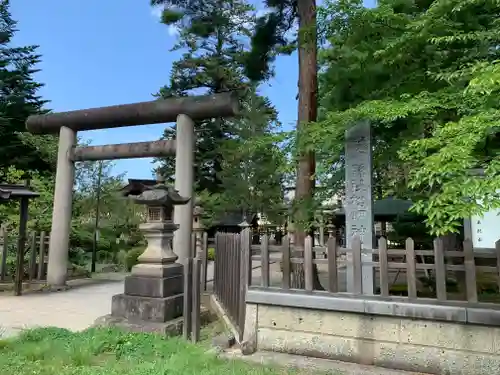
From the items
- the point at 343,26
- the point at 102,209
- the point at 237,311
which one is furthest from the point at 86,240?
the point at 343,26

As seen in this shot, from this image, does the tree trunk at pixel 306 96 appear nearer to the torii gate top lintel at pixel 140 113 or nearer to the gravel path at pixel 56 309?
the torii gate top lintel at pixel 140 113

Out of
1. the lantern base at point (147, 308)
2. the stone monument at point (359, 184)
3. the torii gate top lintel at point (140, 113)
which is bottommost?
the lantern base at point (147, 308)

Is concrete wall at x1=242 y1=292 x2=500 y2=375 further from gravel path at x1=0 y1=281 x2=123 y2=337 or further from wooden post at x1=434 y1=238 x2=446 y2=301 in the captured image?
gravel path at x1=0 y1=281 x2=123 y2=337

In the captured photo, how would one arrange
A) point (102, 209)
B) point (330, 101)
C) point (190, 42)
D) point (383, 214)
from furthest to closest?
point (190, 42) < point (102, 209) < point (383, 214) < point (330, 101)

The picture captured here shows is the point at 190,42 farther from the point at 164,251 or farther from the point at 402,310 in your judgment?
the point at 402,310

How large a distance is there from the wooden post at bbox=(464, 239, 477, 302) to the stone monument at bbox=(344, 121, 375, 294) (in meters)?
1.99

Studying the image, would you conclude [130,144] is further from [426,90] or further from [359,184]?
[426,90]

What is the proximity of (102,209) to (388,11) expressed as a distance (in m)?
15.4

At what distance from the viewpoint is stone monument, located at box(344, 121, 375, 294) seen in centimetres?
621

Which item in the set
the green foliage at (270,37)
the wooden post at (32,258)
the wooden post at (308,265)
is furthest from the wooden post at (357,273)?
the wooden post at (32,258)

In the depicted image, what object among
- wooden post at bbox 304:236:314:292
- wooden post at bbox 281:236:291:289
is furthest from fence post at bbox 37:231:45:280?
wooden post at bbox 304:236:314:292

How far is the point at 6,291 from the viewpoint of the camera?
9688 millimetres

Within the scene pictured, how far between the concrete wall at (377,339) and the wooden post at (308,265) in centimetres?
31

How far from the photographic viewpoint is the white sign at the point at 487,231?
6.08 m
